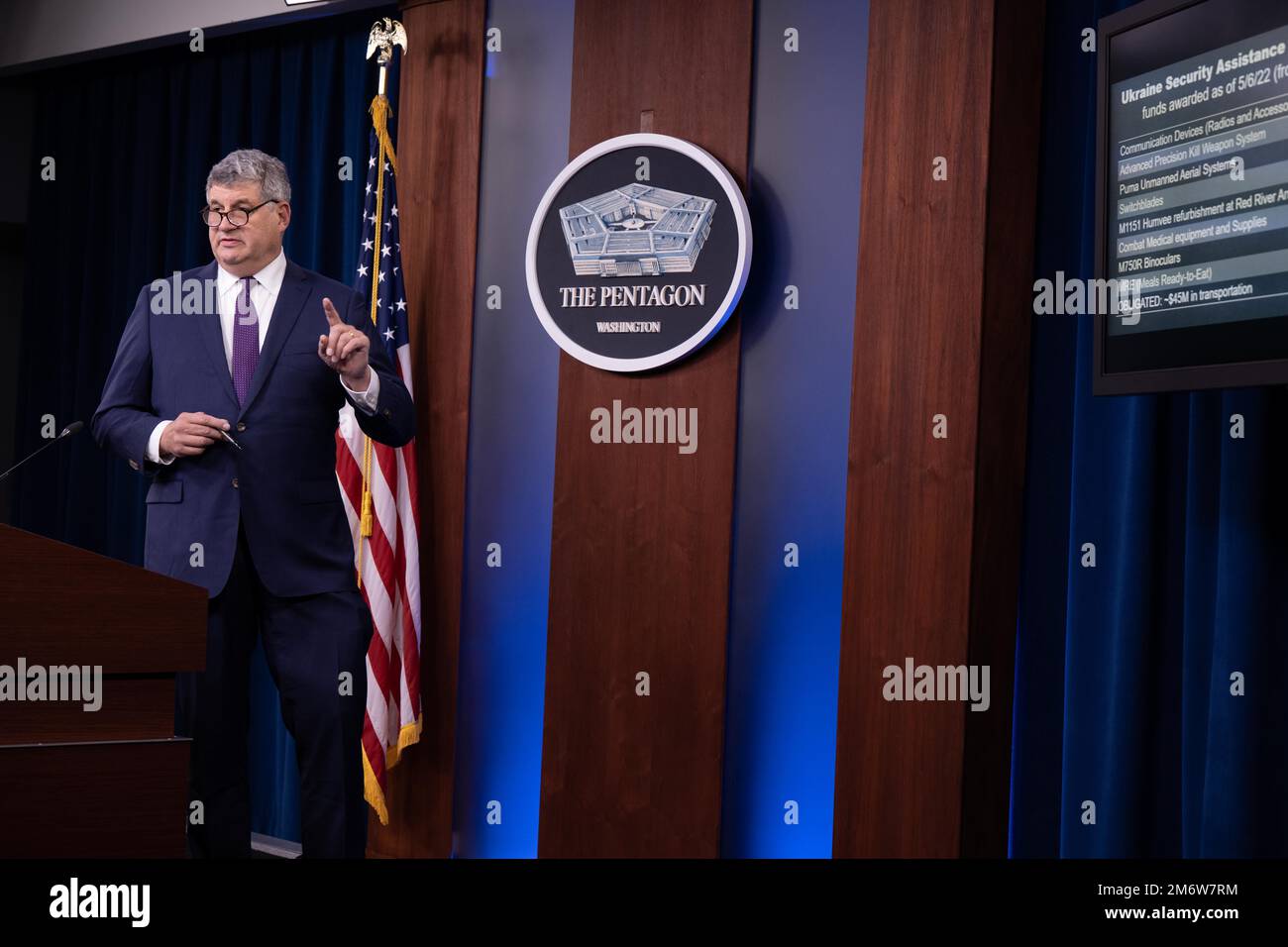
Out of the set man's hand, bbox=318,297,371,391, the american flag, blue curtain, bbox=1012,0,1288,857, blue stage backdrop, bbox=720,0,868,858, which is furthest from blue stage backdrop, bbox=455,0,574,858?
blue curtain, bbox=1012,0,1288,857

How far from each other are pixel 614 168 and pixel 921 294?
0.95 m

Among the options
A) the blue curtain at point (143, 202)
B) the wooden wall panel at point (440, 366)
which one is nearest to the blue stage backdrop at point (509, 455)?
the wooden wall panel at point (440, 366)

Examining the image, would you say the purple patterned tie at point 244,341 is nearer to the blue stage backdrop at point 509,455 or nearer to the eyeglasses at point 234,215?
the eyeglasses at point 234,215

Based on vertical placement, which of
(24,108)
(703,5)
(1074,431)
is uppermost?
(24,108)

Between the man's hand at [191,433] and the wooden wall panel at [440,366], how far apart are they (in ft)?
3.46

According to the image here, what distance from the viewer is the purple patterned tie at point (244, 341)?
2.77 meters

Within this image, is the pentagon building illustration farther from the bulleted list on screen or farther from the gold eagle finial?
the bulleted list on screen

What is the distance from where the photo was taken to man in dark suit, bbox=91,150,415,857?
8.68ft

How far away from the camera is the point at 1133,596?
282cm

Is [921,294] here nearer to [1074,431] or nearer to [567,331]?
[1074,431]

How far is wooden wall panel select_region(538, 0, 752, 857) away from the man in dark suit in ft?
2.06

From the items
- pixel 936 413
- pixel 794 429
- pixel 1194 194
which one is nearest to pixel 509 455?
pixel 794 429

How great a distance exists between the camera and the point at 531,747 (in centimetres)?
346

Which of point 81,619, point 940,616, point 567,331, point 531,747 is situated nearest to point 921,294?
point 940,616
